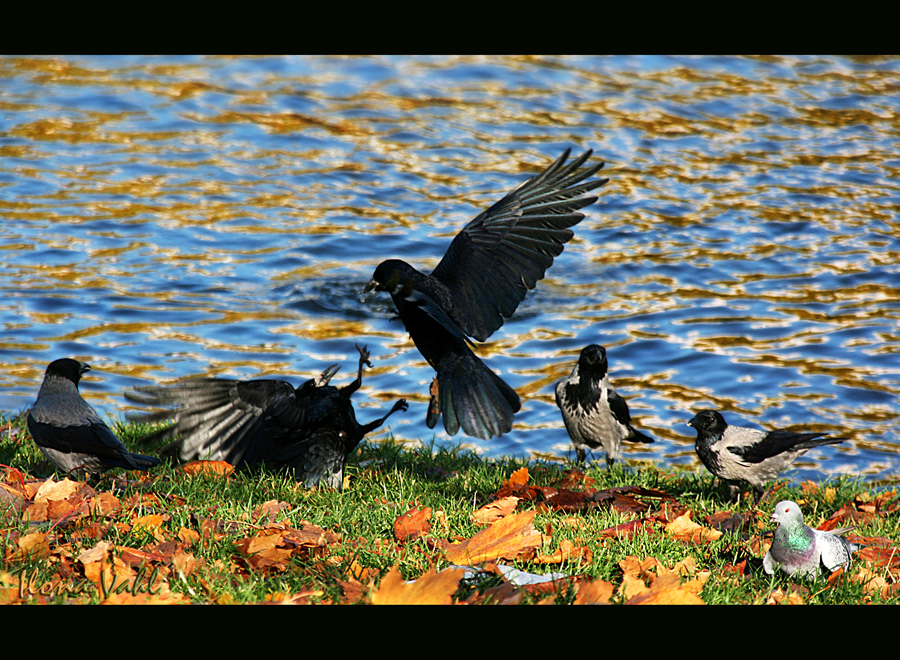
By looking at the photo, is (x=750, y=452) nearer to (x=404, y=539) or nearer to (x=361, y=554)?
(x=404, y=539)

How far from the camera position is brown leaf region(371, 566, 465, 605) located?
3.33 meters

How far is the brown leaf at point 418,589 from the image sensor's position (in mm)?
3328

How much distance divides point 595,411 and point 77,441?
3.48m

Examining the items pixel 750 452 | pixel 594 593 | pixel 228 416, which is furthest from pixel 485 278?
pixel 594 593

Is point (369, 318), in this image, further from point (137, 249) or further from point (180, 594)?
point (180, 594)

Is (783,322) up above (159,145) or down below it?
below

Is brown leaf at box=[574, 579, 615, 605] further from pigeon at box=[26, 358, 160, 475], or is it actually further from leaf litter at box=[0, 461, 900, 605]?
pigeon at box=[26, 358, 160, 475]

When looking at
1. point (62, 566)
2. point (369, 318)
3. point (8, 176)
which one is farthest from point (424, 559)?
point (8, 176)

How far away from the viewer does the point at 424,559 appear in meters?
4.15

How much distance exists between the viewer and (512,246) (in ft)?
19.8

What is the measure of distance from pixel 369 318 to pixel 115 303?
2.75 m

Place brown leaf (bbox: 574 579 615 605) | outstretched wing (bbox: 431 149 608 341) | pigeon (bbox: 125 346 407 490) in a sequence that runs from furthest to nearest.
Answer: outstretched wing (bbox: 431 149 608 341) → pigeon (bbox: 125 346 407 490) → brown leaf (bbox: 574 579 615 605)

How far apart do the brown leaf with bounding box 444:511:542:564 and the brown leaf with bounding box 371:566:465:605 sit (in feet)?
2.16

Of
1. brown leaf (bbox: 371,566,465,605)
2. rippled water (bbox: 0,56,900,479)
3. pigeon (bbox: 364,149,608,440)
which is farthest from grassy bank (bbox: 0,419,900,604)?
rippled water (bbox: 0,56,900,479)
